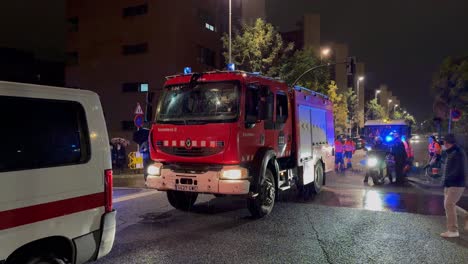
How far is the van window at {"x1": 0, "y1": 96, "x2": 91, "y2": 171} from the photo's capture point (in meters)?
3.34

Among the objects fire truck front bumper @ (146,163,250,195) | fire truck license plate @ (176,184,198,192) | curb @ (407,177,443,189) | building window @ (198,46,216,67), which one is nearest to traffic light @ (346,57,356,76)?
curb @ (407,177,443,189)

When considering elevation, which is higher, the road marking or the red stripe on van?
the red stripe on van

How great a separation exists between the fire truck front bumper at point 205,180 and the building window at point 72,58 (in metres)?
28.0

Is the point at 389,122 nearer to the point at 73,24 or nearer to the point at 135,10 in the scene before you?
the point at 135,10

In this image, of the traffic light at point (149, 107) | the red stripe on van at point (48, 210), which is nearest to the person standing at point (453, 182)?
the red stripe on van at point (48, 210)

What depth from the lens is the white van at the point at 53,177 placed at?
10.9ft

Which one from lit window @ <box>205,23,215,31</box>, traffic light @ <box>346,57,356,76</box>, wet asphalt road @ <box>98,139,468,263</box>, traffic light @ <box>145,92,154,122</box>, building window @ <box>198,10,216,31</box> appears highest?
building window @ <box>198,10,216,31</box>

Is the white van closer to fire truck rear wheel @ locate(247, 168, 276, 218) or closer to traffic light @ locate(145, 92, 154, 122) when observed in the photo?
fire truck rear wheel @ locate(247, 168, 276, 218)

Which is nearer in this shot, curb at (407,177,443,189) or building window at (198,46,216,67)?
curb at (407,177,443,189)

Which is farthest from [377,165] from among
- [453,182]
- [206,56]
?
[206,56]

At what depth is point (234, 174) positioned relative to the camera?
7.45 metres

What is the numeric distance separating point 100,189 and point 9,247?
1.05 meters

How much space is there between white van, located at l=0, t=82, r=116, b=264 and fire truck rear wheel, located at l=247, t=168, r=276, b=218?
13.1ft

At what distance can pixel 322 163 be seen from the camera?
12125 millimetres
